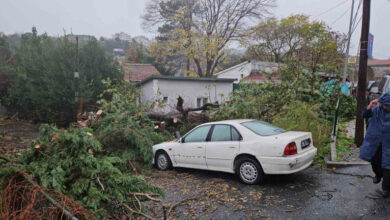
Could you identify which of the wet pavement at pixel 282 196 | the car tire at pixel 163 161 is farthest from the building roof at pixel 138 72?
the wet pavement at pixel 282 196

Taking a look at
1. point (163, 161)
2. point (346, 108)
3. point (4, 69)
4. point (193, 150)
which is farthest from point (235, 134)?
point (4, 69)

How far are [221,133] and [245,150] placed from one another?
87cm

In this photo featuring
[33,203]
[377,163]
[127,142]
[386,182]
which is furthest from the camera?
[127,142]

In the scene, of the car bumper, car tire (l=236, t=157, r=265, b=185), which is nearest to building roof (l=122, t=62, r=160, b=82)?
car tire (l=236, t=157, r=265, b=185)

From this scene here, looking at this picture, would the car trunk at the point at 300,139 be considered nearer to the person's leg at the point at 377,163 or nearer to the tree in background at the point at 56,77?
the person's leg at the point at 377,163

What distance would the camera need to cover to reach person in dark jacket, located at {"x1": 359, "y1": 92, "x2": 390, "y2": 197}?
460 centimetres

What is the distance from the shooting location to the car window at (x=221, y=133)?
264 inches

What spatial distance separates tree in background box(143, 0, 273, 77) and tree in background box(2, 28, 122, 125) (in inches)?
358

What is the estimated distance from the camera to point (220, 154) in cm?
662

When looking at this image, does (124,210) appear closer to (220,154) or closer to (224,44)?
(220,154)

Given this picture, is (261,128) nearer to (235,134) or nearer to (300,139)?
(235,134)

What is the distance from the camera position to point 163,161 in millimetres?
8000

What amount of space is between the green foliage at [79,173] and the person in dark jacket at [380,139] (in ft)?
12.1

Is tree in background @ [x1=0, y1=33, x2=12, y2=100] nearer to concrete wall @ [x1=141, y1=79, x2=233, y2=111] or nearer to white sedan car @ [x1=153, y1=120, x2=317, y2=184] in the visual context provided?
concrete wall @ [x1=141, y1=79, x2=233, y2=111]
